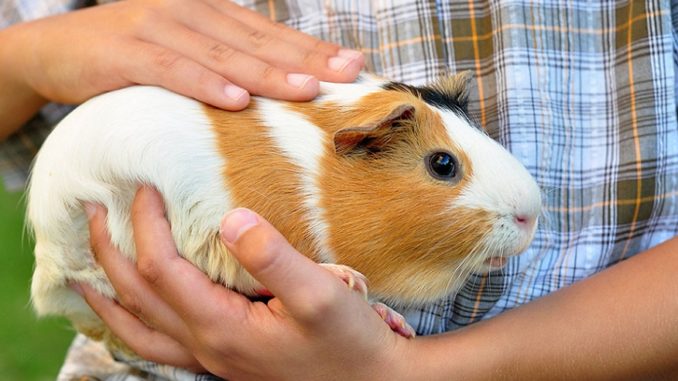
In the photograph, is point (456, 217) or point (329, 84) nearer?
point (456, 217)

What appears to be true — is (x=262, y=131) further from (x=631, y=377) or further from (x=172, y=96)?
(x=631, y=377)

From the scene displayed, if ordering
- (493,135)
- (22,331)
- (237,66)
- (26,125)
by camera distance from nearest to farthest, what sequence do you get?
(237,66) → (493,135) → (26,125) → (22,331)

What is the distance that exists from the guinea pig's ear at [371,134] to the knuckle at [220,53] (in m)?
0.25

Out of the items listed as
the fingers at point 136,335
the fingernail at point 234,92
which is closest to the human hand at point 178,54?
the fingernail at point 234,92

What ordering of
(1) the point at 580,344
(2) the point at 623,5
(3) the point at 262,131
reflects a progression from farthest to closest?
(2) the point at 623,5, (1) the point at 580,344, (3) the point at 262,131

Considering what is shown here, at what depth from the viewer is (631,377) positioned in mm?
1035

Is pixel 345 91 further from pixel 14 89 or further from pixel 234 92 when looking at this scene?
pixel 14 89

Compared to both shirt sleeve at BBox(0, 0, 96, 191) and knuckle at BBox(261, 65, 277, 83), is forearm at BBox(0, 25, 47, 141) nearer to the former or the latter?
shirt sleeve at BBox(0, 0, 96, 191)

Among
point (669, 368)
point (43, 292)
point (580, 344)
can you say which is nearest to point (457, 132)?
point (580, 344)

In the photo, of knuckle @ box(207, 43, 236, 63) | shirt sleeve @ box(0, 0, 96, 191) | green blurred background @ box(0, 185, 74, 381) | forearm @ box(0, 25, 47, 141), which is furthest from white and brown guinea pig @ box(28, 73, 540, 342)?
green blurred background @ box(0, 185, 74, 381)

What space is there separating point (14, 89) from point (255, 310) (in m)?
0.67

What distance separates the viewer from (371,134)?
0.88m

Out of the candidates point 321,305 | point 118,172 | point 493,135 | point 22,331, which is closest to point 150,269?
point 118,172

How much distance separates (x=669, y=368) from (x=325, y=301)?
0.56 m
